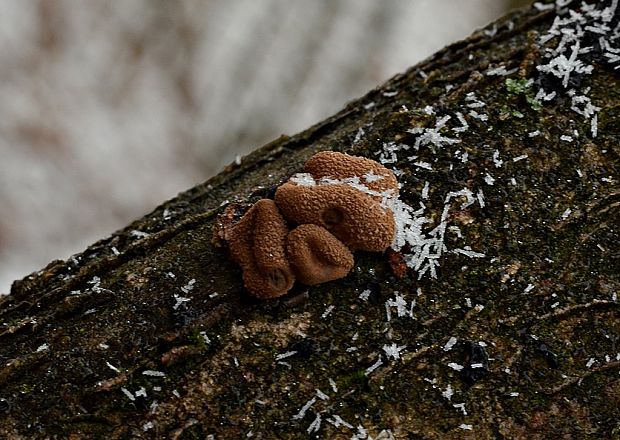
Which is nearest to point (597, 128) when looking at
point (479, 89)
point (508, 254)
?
point (479, 89)

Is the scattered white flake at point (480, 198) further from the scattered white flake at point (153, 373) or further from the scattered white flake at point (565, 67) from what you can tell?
the scattered white flake at point (153, 373)

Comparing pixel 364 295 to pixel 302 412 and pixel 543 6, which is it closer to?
pixel 302 412

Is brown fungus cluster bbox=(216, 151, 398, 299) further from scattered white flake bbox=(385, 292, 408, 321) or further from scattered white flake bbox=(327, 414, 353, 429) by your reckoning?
scattered white flake bbox=(327, 414, 353, 429)

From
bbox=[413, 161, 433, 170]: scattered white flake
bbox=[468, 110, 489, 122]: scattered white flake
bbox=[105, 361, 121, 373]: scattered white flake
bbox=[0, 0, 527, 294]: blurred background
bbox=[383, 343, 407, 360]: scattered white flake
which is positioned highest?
bbox=[0, 0, 527, 294]: blurred background

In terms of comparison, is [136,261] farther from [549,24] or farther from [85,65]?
[85,65]

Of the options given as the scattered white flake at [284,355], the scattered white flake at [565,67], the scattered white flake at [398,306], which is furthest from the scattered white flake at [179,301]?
the scattered white flake at [565,67]

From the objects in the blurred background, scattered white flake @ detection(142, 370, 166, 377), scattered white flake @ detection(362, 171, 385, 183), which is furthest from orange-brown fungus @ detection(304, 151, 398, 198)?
the blurred background

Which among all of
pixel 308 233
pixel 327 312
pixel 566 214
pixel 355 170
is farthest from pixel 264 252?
pixel 566 214
